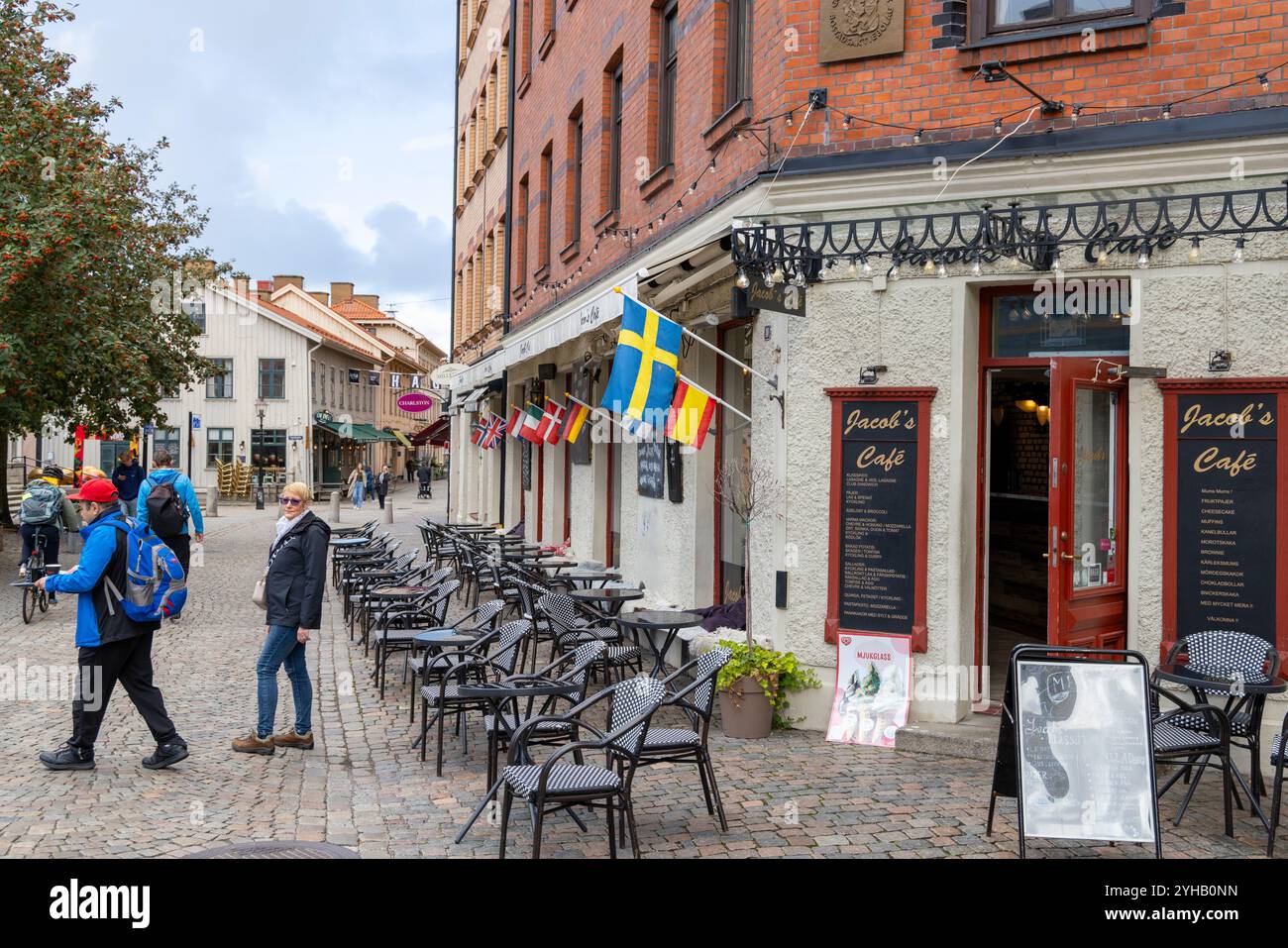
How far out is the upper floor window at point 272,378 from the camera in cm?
4897

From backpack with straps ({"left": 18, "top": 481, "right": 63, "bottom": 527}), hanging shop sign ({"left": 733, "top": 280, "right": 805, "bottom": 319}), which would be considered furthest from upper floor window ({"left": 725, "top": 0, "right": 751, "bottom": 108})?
backpack with straps ({"left": 18, "top": 481, "right": 63, "bottom": 527})

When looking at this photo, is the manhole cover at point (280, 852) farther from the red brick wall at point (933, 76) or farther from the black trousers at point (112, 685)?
the red brick wall at point (933, 76)

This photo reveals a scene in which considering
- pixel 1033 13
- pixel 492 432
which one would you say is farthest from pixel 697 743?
pixel 492 432

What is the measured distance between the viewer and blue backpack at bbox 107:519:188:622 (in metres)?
6.84

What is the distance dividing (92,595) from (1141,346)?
262 inches

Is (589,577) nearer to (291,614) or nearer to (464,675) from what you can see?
(464,675)

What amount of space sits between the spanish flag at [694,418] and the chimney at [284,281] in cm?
5661

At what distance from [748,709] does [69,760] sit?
4.26 metres

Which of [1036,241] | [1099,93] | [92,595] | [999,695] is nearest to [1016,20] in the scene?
[1099,93]

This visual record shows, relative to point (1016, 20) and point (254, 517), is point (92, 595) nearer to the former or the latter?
point (1016, 20)

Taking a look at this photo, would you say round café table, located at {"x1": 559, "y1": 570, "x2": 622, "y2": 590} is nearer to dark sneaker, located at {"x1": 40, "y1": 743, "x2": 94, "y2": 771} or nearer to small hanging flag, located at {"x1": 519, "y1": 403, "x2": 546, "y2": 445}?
small hanging flag, located at {"x1": 519, "y1": 403, "x2": 546, "y2": 445}

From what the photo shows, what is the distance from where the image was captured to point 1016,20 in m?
7.78

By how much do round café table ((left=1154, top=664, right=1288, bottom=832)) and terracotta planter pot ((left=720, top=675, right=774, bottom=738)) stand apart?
2524 mm

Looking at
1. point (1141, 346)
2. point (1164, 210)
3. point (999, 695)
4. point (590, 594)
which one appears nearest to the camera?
point (1164, 210)
